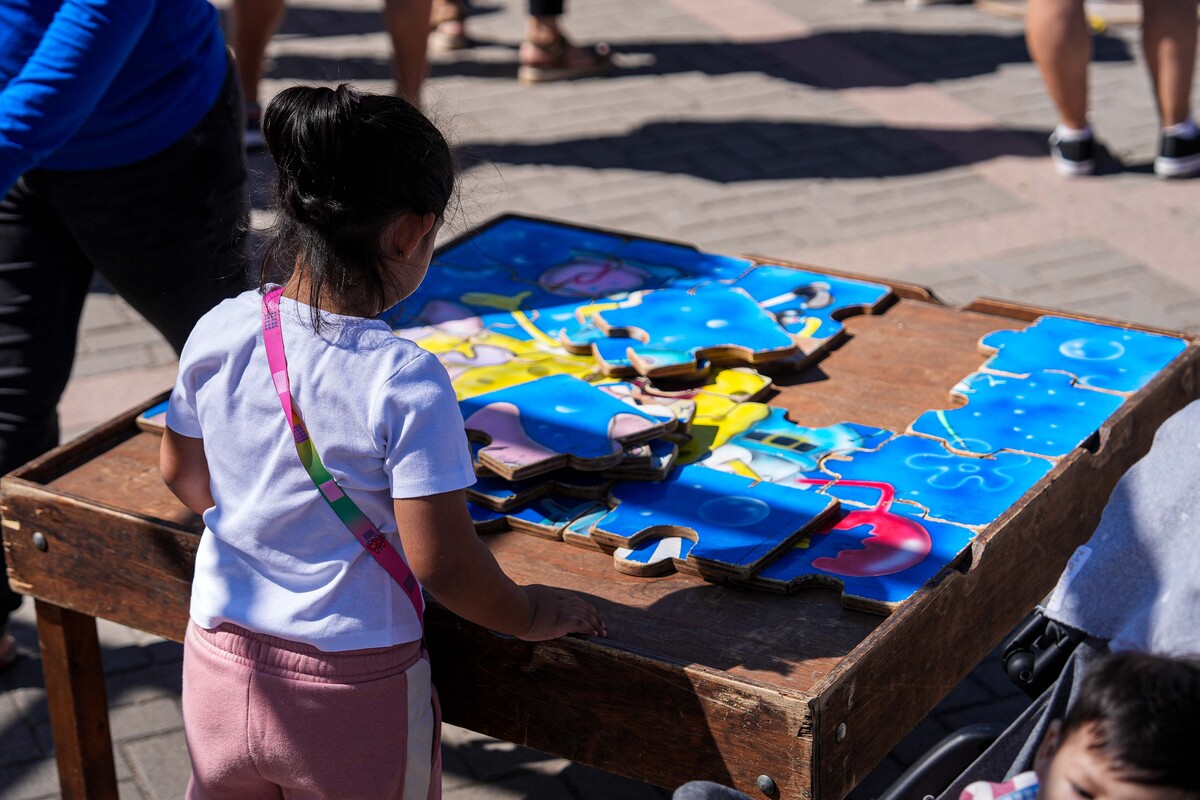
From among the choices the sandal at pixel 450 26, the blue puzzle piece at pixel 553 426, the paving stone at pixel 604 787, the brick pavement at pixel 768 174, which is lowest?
the paving stone at pixel 604 787

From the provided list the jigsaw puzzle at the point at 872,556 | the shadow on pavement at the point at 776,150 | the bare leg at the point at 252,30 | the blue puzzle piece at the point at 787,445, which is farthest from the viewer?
the shadow on pavement at the point at 776,150

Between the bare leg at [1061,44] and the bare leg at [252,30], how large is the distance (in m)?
2.97

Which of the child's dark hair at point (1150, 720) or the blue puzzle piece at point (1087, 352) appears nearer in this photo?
the child's dark hair at point (1150, 720)

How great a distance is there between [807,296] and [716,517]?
0.95 metres

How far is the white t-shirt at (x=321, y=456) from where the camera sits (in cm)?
170

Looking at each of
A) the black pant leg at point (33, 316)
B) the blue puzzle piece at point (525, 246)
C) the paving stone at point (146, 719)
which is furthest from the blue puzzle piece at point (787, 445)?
the paving stone at point (146, 719)

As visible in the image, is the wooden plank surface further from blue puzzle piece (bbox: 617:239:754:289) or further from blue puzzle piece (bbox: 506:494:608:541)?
blue puzzle piece (bbox: 617:239:754:289)

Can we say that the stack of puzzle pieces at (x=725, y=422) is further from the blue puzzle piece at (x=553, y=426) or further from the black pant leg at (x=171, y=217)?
the black pant leg at (x=171, y=217)

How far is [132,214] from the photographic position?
2633mm

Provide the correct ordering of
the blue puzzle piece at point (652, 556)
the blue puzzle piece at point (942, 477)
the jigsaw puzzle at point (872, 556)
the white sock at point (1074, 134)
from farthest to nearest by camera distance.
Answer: the white sock at point (1074, 134), the blue puzzle piece at point (942, 477), the blue puzzle piece at point (652, 556), the jigsaw puzzle at point (872, 556)

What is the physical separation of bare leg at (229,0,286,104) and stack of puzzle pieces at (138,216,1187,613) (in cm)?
289

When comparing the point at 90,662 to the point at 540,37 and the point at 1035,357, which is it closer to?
the point at 1035,357

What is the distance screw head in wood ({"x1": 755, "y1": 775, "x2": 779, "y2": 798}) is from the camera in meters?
1.83

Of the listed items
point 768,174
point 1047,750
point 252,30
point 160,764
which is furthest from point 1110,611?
point 252,30
